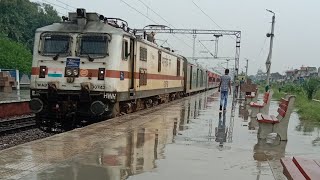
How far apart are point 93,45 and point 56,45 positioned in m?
1.21

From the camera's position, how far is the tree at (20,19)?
6091 cm

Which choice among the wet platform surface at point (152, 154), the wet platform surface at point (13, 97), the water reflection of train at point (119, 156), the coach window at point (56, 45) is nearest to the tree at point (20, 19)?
the wet platform surface at point (13, 97)

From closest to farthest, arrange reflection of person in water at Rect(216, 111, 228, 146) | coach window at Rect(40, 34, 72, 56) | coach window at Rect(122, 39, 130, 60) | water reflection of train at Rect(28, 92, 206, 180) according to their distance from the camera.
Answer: water reflection of train at Rect(28, 92, 206, 180) < reflection of person in water at Rect(216, 111, 228, 146) < coach window at Rect(40, 34, 72, 56) < coach window at Rect(122, 39, 130, 60)

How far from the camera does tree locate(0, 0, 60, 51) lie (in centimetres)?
6091

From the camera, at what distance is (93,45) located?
13195 millimetres

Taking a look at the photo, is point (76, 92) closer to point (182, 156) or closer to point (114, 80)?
point (114, 80)

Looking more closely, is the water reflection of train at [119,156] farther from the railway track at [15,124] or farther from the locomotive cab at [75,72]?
the railway track at [15,124]

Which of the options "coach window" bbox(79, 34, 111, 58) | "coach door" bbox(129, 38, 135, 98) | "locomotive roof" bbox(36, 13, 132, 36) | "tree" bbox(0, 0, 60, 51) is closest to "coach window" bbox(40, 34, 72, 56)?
"locomotive roof" bbox(36, 13, 132, 36)

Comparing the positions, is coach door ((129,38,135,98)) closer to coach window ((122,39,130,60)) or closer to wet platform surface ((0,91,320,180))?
coach window ((122,39,130,60))

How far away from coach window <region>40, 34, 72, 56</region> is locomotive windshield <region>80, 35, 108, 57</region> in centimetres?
44

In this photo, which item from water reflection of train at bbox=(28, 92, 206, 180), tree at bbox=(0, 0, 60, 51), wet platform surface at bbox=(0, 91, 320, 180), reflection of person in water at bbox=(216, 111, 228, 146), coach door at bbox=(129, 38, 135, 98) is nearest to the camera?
water reflection of train at bbox=(28, 92, 206, 180)

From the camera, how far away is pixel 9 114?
18.9m

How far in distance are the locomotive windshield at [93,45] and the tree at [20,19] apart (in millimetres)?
49182

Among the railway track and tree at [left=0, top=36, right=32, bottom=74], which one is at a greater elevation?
tree at [left=0, top=36, right=32, bottom=74]
